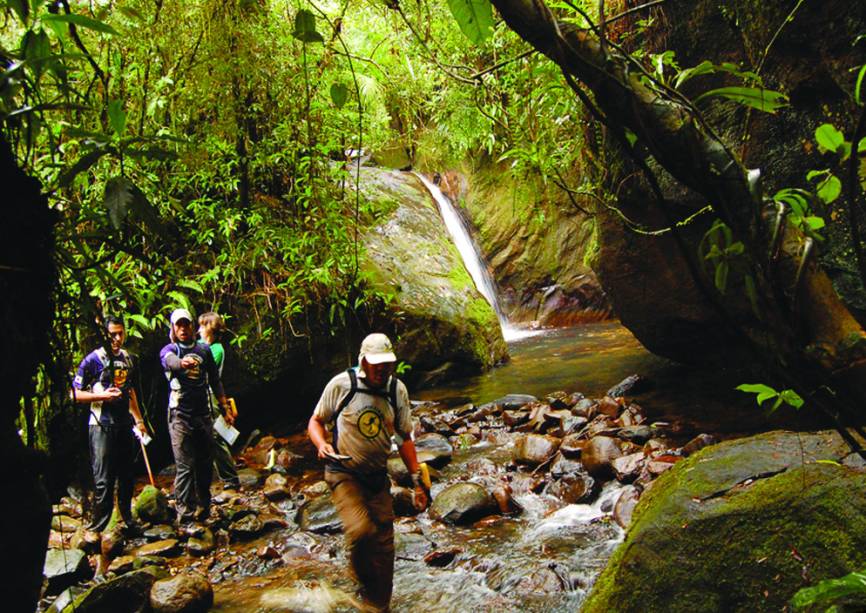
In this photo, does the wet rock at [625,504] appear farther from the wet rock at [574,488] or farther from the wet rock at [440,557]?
the wet rock at [440,557]

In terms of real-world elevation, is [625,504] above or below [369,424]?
below

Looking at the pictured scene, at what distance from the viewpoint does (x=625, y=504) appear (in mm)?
4668

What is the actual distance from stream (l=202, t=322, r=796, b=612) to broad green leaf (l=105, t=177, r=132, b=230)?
3.39m

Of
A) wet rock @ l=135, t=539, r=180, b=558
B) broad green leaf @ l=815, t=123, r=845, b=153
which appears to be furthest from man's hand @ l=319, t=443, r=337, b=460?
broad green leaf @ l=815, t=123, r=845, b=153

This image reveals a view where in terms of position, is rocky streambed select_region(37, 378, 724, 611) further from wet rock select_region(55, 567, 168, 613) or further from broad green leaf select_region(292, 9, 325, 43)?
broad green leaf select_region(292, 9, 325, 43)

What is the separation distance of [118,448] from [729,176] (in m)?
5.40

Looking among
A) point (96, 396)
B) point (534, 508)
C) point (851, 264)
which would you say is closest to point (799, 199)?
point (851, 264)

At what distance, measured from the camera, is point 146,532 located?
16.1 ft

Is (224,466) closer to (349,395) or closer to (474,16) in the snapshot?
(349,395)

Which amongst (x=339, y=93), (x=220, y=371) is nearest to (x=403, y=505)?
(x=220, y=371)

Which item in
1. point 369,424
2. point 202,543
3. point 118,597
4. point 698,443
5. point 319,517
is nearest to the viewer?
point 118,597

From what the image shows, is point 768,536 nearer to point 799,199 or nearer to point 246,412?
point 799,199

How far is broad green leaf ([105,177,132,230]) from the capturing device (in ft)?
4.00

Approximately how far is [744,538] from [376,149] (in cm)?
778
